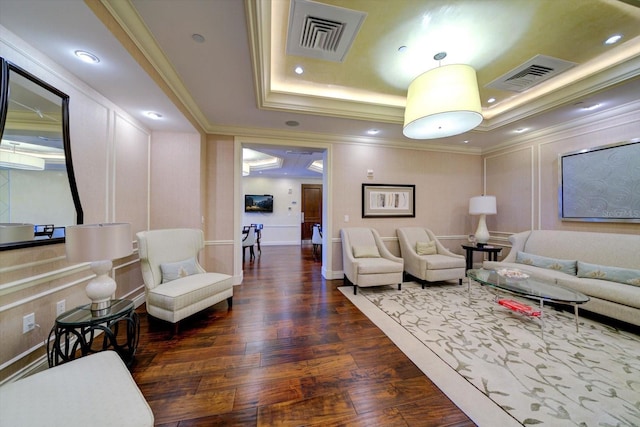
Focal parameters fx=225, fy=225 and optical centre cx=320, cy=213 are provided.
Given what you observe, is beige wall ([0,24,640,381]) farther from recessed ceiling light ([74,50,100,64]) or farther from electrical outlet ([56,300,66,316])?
recessed ceiling light ([74,50,100,64])

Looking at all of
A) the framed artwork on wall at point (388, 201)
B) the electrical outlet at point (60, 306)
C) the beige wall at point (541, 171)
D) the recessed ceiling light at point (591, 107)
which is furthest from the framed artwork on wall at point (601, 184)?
the electrical outlet at point (60, 306)

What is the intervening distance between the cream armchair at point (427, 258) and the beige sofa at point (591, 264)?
0.52 m

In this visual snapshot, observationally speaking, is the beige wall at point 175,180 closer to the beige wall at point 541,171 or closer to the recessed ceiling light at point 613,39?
the recessed ceiling light at point 613,39

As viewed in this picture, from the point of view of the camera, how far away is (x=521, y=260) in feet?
11.3

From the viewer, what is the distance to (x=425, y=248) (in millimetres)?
4004

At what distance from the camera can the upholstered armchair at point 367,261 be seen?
3.33 metres

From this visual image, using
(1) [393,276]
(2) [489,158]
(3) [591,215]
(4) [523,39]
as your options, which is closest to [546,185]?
(3) [591,215]

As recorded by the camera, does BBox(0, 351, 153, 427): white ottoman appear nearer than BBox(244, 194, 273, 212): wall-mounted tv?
Yes

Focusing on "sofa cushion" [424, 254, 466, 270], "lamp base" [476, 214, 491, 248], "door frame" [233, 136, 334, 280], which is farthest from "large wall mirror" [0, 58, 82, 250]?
"lamp base" [476, 214, 491, 248]

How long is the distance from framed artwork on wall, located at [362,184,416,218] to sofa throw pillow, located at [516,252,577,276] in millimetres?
1731

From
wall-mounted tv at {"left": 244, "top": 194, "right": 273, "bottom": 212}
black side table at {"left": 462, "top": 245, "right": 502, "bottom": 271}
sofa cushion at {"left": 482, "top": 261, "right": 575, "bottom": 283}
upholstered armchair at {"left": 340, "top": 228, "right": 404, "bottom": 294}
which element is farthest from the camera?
wall-mounted tv at {"left": 244, "top": 194, "right": 273, "bottom": 212}

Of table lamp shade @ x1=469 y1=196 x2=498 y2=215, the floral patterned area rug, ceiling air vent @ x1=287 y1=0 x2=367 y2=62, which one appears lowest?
the floral patterned area rug

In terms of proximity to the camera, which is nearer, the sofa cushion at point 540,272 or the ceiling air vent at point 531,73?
the ceiling air vent at point 531,73

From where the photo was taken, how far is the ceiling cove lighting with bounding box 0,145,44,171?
143cm
